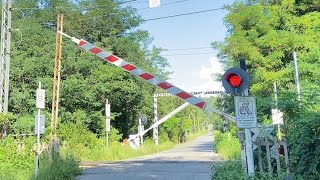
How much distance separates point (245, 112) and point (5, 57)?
1566 centimetres

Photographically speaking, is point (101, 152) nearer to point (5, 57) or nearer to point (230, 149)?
point (230, 149)

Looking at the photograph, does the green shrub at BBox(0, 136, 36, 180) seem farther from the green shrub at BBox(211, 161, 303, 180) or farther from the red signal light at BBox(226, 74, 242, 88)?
the red signal light at BBox(226, 74, 242, 88)

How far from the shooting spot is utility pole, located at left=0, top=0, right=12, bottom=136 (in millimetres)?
19359

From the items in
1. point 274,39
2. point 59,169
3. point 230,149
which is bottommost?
point 59,169

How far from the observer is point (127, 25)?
37.0 meters

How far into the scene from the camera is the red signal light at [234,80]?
7215 millimetres

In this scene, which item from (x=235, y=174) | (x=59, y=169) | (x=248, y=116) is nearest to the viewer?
(x=248, y=116)

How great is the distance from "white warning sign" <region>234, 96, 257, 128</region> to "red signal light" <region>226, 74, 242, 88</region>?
0.23m

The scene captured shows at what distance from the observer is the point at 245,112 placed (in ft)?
23.6

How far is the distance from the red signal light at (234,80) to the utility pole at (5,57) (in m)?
A: 14.3

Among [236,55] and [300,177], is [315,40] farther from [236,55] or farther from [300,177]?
[300,177]

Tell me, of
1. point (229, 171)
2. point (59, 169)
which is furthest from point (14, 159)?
point (229, 171)

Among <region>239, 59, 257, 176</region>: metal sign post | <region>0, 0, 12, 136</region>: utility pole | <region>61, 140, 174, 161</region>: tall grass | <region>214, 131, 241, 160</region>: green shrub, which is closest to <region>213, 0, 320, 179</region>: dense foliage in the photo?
<region>214, 131, 241, 160</region>: green shrub

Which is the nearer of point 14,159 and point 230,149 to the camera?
point 14,159
